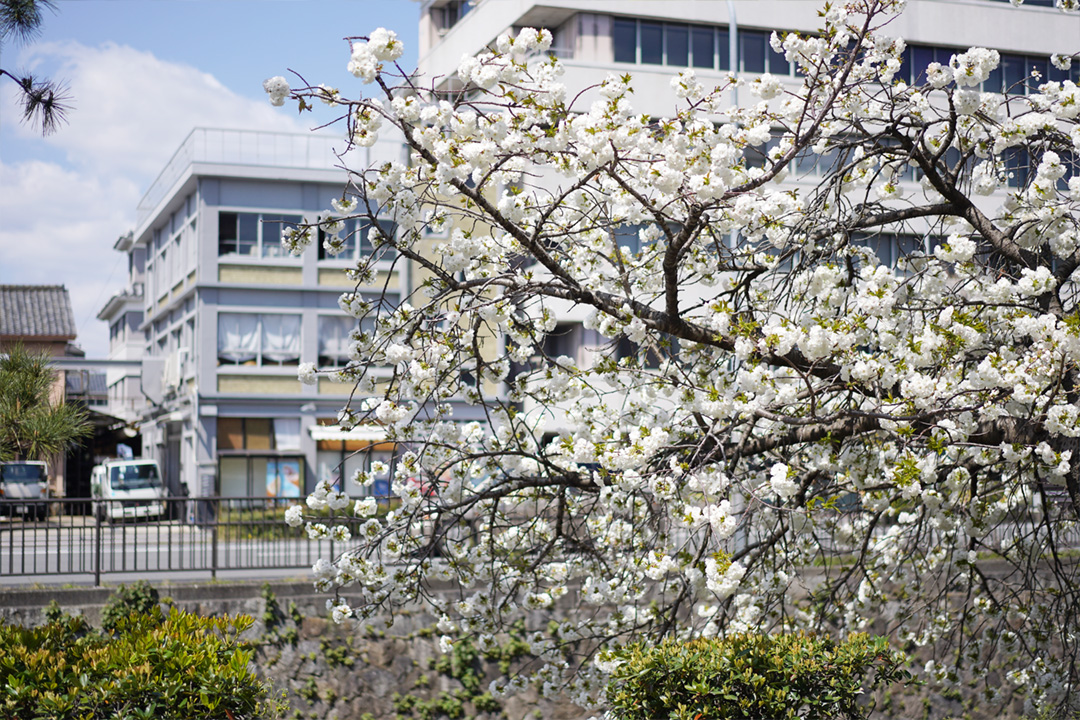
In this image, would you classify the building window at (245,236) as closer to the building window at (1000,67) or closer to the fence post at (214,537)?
the building window at (1000,67)

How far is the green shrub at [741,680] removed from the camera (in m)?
5.36

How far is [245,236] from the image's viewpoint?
1192 inches

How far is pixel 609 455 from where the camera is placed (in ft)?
19.5

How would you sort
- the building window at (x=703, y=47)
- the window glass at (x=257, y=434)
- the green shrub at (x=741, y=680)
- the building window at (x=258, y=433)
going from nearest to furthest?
the green shrub at (x=741, y=680)
the building window at (x=703, y=47)
the building window at (x=258, y=433)
the window glass at (x=257, y=434)

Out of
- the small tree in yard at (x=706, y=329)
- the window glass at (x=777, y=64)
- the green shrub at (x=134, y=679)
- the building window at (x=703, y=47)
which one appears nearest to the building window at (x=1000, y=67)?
the window glass at (x=777, y=64)

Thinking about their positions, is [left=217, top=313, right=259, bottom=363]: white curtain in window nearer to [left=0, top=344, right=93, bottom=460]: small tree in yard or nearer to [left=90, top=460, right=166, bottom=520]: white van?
[left=90, top=460, right=166, bottom=520]: white van

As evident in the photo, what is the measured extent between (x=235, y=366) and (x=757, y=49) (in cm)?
1696

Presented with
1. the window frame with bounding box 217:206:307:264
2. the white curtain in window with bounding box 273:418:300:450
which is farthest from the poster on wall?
the window frame with bounding box 217:206:307:264

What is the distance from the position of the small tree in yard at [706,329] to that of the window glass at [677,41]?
2100cm

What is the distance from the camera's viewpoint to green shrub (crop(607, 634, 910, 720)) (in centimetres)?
536

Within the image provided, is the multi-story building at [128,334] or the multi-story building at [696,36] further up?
the multi-story building at [696,36]

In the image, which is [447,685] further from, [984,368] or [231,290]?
[231,290]

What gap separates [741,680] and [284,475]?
87.5ft

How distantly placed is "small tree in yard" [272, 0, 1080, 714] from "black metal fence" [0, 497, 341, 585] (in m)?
6.12
